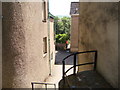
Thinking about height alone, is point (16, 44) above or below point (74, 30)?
below

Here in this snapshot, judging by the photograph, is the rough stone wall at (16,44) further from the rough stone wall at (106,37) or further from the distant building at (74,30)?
the distant building at (74,30)

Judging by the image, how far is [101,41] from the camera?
3.69 meters

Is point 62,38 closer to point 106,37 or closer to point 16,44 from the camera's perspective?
point 16,44

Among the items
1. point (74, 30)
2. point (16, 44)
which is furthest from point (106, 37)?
point (74, 30)

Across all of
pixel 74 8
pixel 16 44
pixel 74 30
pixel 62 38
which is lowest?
pixel 16 44

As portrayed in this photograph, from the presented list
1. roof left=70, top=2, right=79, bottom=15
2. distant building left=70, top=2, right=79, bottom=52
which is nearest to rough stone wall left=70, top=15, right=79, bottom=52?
distant building left=70, top=2, right=79, bottom=52

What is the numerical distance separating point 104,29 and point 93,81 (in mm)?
1485

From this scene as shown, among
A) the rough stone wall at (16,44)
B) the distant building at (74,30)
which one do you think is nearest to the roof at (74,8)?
the distant building at (74,30)

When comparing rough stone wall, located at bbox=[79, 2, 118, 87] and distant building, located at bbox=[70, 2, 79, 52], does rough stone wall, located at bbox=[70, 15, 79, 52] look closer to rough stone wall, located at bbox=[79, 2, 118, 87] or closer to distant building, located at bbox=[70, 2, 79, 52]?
distant building, located at bbox=[70, 2, 79, 52]

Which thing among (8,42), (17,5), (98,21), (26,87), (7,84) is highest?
(17,5)

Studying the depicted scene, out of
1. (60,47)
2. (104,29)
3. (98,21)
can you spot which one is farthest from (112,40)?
(60,47)

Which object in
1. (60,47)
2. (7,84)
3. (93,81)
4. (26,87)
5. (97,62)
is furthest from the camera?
(60,47)

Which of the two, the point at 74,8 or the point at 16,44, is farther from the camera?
the point at 74,8

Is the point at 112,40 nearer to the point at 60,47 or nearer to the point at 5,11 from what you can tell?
the point at 5,11
